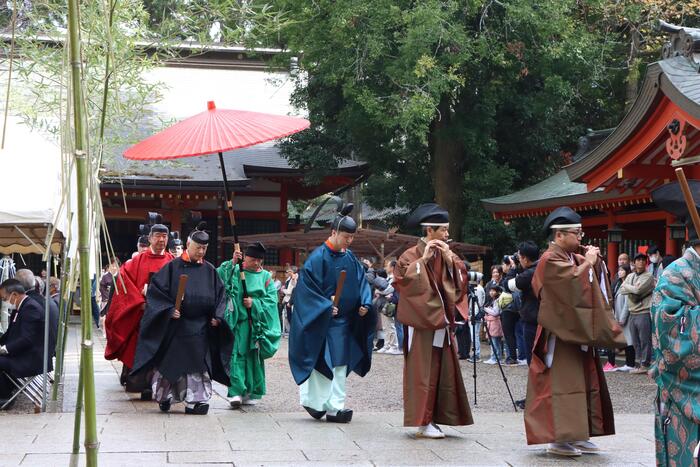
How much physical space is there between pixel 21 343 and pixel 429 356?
4.08 metres

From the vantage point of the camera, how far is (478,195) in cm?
2148

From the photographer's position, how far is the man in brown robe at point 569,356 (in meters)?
6.55

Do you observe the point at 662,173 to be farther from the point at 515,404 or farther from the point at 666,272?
the point at 666,272

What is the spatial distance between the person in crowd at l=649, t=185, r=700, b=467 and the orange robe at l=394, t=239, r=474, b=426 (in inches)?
106

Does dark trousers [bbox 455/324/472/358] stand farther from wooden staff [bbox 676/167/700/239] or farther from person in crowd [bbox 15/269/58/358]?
wooden staff [bbox 676/167/700/239]

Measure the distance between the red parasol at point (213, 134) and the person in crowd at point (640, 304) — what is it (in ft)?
21.7

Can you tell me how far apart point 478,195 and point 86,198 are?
62.0 ft

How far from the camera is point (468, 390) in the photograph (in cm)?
1150

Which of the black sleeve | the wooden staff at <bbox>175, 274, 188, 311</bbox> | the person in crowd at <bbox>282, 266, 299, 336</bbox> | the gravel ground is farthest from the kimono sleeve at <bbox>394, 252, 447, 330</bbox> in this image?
the person in crowd at <bbox>282, 266, 299, 336</bbox>

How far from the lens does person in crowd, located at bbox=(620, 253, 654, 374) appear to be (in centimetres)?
1291

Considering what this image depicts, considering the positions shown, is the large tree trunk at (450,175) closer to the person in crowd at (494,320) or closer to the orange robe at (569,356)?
the person in crowd at (494,320)

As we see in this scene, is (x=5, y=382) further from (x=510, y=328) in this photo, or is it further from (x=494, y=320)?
(x=494, y=320)

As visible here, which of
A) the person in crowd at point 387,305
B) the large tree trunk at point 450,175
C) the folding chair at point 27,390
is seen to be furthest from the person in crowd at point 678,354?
the large tree trunk at point 450,175

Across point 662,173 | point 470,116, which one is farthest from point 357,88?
point 662,173
